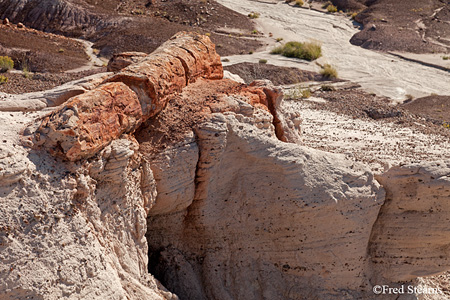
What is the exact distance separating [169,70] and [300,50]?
78.4ft

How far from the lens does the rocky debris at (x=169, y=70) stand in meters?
7.23

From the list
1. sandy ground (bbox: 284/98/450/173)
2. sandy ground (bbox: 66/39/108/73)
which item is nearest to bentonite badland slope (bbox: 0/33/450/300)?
sandy ground (bbox: 284/98/450/173)

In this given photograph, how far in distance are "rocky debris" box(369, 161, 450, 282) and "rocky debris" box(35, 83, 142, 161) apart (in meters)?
3.67

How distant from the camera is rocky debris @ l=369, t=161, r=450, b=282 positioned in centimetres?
745

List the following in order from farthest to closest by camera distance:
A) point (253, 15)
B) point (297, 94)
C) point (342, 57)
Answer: point (253, 15) → point (342, 57) → point (297, 94)

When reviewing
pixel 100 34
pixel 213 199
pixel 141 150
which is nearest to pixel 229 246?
pixel 213 199

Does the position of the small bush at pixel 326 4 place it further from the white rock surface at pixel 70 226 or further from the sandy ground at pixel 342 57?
the white rock surface at pixel 70 226

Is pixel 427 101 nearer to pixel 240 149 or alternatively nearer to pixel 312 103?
pixel 312 103

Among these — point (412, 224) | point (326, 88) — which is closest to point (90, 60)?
point (326, 88)

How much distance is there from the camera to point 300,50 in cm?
3095

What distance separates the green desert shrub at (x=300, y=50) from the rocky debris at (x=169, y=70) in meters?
21.5

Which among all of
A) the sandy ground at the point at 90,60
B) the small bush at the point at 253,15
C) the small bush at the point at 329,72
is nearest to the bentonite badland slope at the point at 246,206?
the sandy ground at the point at 90,60

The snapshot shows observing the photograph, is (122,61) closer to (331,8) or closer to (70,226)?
(70,226)

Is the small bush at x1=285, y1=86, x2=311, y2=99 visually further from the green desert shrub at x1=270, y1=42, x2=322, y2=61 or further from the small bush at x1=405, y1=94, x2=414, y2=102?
the green desert shrub at x1=270, y1=42, x2=322, y2=61
